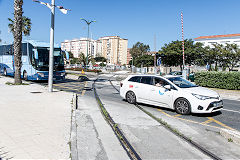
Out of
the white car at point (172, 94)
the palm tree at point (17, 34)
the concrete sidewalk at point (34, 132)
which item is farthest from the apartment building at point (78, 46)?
the concrete sidewalk at point (34, 132)

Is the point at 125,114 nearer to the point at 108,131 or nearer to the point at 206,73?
the point at 108,131

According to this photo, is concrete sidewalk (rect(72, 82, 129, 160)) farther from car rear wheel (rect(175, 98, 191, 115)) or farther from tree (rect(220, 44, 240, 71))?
tree (rect(220, 44, 240, 71))

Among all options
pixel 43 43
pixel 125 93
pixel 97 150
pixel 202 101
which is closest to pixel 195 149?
pixel 97 150

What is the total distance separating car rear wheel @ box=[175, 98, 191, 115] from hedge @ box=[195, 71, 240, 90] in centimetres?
1042

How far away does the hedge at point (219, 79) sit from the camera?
15951mm

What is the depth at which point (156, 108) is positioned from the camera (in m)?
9.00

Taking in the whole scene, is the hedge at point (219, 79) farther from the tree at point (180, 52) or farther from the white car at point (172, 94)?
the tree at point (180, 52)

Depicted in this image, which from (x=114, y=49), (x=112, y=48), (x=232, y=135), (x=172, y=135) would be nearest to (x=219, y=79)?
(x=232, y=135)

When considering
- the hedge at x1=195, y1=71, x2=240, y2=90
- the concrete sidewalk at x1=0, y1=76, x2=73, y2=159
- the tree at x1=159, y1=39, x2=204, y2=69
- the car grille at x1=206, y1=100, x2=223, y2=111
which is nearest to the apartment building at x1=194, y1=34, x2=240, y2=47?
the tree at x1=159, y1=39, x2=204, y2=69

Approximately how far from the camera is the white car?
24.1 ft

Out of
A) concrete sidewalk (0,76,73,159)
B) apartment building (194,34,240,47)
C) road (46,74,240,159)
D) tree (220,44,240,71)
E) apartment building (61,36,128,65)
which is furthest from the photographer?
apartment building (61,36,128,65)

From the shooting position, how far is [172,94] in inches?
317

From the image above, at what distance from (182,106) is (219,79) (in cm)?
1094

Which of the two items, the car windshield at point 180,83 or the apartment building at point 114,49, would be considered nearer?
the car windshield at point 180,83
